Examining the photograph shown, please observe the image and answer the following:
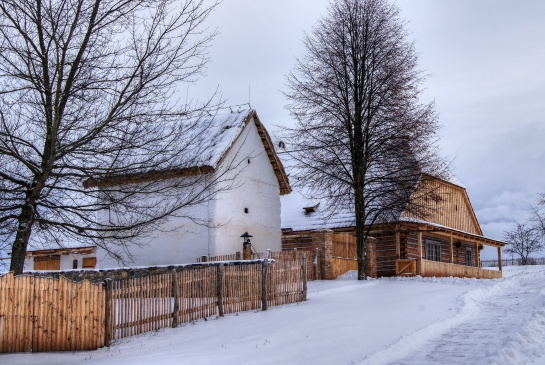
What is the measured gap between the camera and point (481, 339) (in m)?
13.0

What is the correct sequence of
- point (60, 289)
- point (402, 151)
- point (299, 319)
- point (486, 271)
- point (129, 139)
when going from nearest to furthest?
point (129, 139), point (60, 289), point (299, 319), point (402, 151), point (486, 271)

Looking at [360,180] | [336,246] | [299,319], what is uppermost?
[360,180]

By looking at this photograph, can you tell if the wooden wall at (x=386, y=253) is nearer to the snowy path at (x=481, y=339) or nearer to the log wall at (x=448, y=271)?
the log wall at (x=448, y=271)

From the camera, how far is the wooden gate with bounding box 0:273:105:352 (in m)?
15.6

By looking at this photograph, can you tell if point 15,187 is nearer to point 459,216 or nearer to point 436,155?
point 436,155

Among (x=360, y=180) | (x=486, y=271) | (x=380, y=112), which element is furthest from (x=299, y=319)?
(x=486, y=271)

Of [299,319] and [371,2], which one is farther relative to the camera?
[371,2]

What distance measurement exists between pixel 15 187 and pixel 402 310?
10.5 metres

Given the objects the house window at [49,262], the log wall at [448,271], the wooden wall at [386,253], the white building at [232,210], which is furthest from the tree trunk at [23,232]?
the wooden wall at [386,253]

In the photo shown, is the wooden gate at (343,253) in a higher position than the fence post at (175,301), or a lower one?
higher

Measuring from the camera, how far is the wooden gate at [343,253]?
31.8 meters

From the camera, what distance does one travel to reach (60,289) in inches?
629

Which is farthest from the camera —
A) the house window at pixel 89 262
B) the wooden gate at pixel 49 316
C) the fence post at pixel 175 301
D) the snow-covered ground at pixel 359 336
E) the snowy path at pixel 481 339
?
the house window at pixel 89 262

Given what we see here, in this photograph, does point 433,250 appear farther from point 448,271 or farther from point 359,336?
point 359,336
